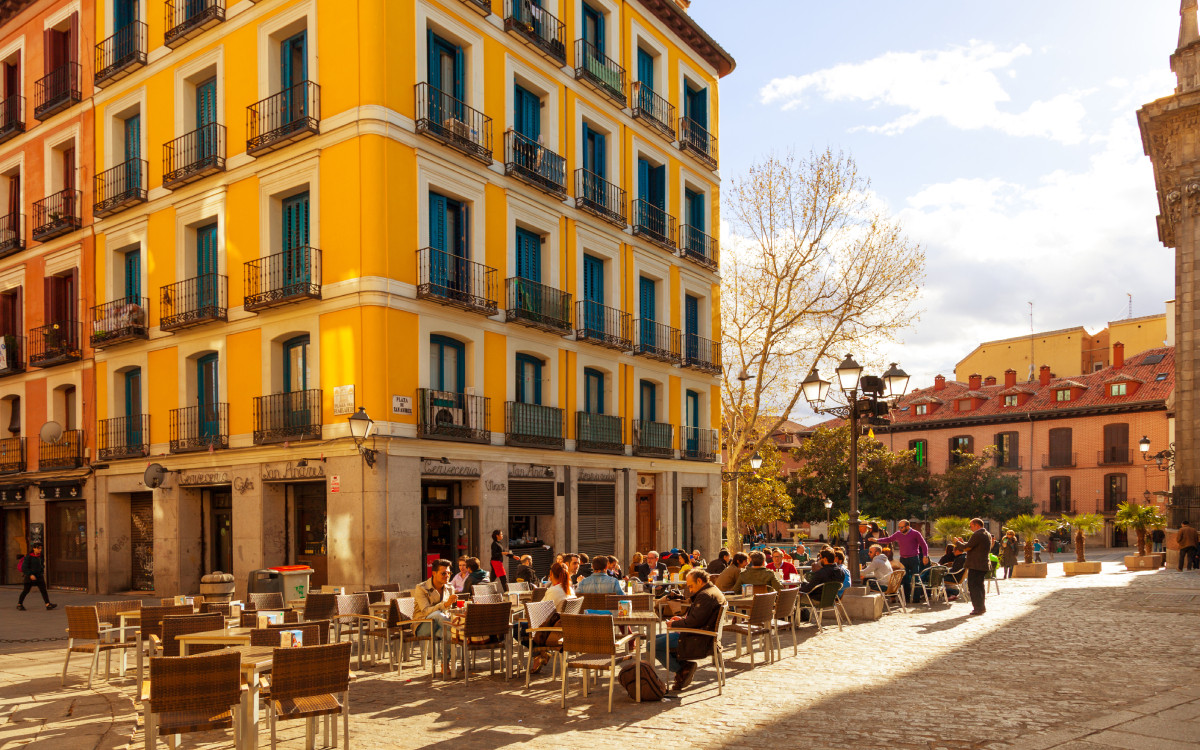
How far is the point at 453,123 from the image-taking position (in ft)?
66.1

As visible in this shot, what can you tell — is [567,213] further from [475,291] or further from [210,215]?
[210,215]

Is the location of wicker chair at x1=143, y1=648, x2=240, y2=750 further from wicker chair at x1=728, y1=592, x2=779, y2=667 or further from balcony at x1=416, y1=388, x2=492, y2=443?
balcony at x1=416, y1=388, x2=492, y2=443

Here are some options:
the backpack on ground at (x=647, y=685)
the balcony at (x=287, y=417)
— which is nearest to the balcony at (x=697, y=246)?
the balcony at (x=287, y=417)

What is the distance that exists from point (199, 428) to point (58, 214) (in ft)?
29.1

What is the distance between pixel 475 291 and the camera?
20.8 metres

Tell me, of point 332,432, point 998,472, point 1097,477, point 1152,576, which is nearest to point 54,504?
point 332,432

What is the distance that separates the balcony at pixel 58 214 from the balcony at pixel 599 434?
14.7 meters

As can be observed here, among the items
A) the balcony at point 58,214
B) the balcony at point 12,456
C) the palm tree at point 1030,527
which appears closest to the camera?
the balcony at point 58,214

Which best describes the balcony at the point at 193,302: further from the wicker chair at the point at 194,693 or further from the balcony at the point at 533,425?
the wicker chair at the point at 194,693

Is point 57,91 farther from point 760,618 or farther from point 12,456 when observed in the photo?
point 760,618

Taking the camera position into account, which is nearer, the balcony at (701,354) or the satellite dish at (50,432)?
the satellite dish at (50,432)

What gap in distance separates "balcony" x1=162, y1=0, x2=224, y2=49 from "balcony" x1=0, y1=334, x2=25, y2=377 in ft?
34.3

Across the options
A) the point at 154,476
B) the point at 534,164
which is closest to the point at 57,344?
the point at 154,476

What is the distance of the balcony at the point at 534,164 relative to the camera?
2194 cm
